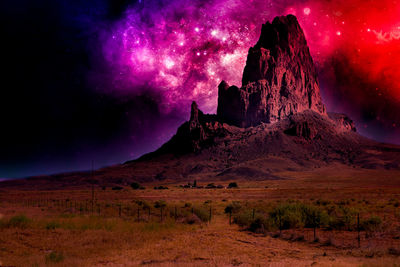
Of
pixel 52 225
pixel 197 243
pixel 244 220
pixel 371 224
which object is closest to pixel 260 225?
pixel 244 220

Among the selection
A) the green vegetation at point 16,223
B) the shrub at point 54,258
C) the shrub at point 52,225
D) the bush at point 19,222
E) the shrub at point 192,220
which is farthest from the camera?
the shrub at point 192,220

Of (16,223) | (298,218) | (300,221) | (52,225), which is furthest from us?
(298,218)

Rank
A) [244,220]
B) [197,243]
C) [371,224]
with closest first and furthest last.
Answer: [197,243] < [371,224] < [244,220]

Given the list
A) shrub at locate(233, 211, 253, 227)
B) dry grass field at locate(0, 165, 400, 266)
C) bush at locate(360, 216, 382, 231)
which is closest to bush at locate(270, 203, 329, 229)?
dry grass field at locate(0, 165, 400, 266)

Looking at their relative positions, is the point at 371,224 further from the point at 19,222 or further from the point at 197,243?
the point at 19,222

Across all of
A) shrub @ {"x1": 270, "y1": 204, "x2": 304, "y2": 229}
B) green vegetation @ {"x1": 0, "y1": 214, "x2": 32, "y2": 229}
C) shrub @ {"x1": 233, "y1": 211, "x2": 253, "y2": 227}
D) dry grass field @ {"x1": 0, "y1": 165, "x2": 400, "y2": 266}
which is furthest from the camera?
shrub @ {"x1": 233, "y1": 211, "x2": 253, "y2": 227}

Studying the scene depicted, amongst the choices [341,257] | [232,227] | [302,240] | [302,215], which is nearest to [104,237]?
[232,227]

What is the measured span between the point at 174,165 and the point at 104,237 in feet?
564

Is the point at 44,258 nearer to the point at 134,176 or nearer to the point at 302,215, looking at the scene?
the point at 302,215

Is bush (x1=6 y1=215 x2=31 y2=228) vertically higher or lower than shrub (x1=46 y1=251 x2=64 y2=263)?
lower

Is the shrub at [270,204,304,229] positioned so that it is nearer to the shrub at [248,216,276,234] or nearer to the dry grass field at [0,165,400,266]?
the dry grass field at [0,165,400,266]

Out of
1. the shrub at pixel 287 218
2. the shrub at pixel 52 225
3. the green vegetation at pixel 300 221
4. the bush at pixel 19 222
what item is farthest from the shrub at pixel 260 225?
the bush at pixel 19 222

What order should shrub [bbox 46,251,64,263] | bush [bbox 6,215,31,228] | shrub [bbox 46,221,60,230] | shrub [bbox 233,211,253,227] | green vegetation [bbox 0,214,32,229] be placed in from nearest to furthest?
1. shrub [bbox 46,251,64,263]
2. shrub [bbox 46,221,60,230]
3. green vegetation [bbox 0,214,32,229]
4. bush [bbox 6,215,31,228]
5. shrub [bbox 233,211,253,227]

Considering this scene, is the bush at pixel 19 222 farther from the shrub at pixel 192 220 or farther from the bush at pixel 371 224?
the bush at pixel 371 224
